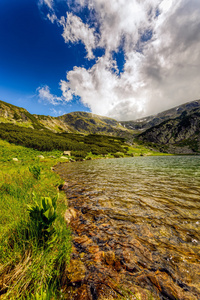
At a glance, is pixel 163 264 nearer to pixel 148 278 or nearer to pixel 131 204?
pixel 148 278

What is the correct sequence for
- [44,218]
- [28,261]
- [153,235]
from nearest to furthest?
[28,261] → [44,218] → [153,235]

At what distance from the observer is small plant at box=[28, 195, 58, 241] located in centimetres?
304

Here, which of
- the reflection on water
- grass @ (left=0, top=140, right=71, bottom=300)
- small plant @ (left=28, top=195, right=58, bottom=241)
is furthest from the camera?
small plant @ (left=28, top=195, right=58, bottom=241)

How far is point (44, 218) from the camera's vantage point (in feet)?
10.2

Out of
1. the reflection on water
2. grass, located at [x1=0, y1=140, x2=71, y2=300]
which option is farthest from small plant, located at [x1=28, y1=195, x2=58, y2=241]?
the reflection on water

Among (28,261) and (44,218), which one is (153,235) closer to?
(44,218)

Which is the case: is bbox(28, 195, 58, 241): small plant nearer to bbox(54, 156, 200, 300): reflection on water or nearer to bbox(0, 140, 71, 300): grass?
bbox(0, 140, 71, 300): grass

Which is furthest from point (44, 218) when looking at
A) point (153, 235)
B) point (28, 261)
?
point (153, 235)

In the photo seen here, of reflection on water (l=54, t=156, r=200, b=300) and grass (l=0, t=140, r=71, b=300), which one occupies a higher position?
grass (l=0, t=140, r=71, b=300)

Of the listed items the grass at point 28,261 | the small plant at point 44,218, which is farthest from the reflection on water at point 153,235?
the small plant at point 44,218

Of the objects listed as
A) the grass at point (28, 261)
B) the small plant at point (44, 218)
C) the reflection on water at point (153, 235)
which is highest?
the small plant at point (44, 218)

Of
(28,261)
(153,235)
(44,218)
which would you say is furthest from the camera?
(153,235)

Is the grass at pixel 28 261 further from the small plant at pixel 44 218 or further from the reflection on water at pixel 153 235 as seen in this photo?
the reflection on water at pixel 153 235

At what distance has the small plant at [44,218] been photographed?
3.04m
